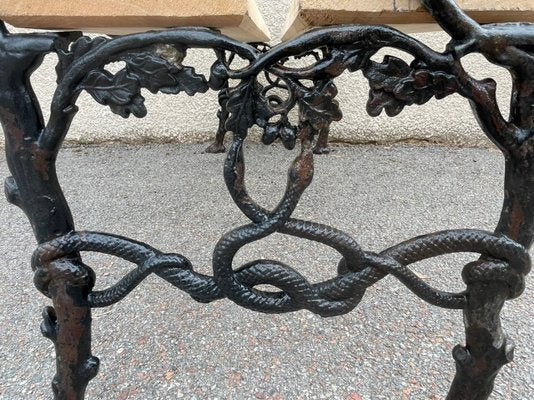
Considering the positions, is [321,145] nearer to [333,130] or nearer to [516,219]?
[333,130]

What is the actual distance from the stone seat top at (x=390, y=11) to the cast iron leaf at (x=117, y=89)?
0.26 meters

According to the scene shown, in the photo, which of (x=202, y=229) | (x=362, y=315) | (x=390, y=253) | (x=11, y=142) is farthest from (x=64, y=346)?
(x=202, y=229)

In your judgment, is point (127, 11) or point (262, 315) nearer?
point (127, 11)

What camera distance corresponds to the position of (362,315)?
1.23m

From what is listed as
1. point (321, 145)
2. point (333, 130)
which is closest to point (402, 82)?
point (321, 145)

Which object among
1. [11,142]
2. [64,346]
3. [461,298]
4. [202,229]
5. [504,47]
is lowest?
[202,229]

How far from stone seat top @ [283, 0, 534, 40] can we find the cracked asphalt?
764 millimetres

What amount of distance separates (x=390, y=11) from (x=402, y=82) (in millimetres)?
98

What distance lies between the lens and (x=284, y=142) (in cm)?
64

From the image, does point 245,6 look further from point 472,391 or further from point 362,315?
point 362,315

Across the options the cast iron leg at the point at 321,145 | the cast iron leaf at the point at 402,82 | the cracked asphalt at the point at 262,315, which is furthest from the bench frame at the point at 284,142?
the cast iron leg at the point at 321,145

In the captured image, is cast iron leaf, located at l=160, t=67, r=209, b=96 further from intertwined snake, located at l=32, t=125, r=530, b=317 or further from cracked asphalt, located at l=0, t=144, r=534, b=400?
cracked asphalt, located at l=0, t=144, r=534, b=400

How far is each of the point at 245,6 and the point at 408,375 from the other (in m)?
0.87

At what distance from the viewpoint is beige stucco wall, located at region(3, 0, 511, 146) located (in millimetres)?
2822
